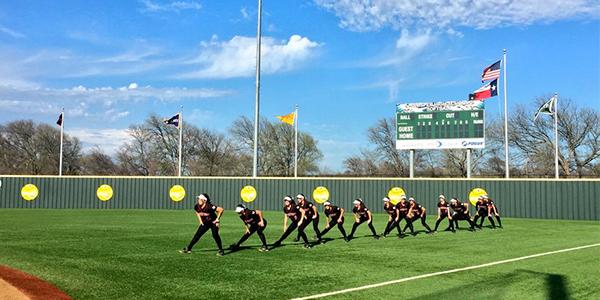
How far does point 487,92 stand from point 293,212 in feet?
79.4

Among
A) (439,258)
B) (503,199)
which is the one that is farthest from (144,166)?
(439,258)

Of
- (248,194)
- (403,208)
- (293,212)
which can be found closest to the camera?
(293,212)

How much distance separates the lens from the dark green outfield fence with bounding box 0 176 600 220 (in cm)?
3250

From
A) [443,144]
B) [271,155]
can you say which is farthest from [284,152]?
[443,144]

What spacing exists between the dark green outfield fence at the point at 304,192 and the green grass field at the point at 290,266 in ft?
43.5

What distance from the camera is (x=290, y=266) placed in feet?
41.7

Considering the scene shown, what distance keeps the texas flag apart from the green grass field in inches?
667

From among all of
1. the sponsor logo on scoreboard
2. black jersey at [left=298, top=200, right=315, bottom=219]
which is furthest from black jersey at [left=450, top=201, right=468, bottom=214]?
the sponsor logo on scoreboard

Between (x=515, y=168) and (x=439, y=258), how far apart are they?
56184 millimetres

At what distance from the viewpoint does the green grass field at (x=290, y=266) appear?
971 centimetres

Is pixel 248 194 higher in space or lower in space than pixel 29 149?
lower

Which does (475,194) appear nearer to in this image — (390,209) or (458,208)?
(458,208)

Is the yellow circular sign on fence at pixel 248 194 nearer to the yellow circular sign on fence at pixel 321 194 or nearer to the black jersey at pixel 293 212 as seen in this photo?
the yellow circular sign on fence at pixel 321 194


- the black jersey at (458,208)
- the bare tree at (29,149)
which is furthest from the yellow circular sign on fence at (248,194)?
→ the bare tree at (29,149)
